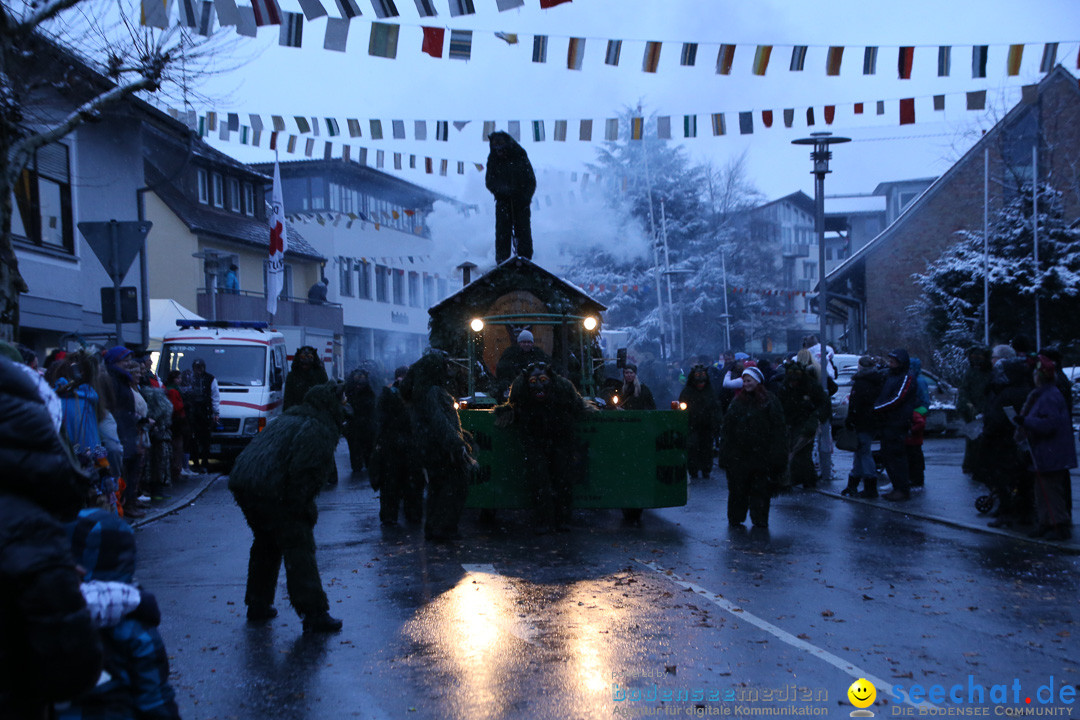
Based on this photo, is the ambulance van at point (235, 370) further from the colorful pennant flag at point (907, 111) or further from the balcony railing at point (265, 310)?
the balcony railing at point (265, 310)

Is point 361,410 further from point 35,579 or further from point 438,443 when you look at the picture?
point 35,579

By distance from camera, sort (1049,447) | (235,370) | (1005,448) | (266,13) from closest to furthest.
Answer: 1. (1049,447)
2. (1005,448)
3. (266,13)
4. (235,370)

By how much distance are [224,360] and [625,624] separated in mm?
15148

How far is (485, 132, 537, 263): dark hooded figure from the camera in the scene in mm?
17359

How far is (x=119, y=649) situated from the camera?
3459mm

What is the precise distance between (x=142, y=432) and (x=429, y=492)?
4.63 meters

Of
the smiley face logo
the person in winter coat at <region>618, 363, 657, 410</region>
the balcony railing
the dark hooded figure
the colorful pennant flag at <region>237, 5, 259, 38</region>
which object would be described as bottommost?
the smiley face logo

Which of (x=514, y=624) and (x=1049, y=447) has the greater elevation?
(x=1049, y=447)

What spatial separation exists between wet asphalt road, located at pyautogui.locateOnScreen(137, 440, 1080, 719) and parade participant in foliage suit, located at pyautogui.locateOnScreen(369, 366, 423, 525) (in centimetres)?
53

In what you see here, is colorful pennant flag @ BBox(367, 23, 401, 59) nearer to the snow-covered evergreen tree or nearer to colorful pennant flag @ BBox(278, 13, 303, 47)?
colorful pennant flag @ BBox(278, 13, 303, 47)

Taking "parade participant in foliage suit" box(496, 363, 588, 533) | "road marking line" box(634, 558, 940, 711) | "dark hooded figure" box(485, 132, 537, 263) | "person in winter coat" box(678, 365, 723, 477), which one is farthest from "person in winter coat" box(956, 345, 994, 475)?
"dark hooded figure" box(485, 132, 537, 263)

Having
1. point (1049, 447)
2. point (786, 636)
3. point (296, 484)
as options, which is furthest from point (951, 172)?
point (296, 484)

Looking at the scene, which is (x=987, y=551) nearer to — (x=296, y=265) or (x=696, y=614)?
(x=696, y=614)

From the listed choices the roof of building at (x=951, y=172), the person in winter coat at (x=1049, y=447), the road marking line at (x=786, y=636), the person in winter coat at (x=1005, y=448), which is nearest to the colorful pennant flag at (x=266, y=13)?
the road marking line at (x=786, y=636)
